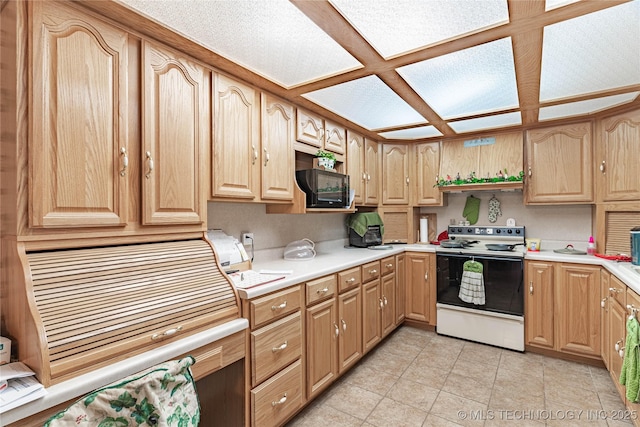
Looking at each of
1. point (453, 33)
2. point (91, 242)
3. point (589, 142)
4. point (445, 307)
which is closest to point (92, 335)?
point (91, 242)

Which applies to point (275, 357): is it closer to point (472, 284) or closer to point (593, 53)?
A: point (472, 284)

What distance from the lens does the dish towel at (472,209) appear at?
3701 millimetres

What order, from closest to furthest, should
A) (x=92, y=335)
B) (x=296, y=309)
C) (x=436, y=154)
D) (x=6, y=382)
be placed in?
(x=6, y=382), (x=92, y=335), (x=296, y=309), (x=436, y=154)

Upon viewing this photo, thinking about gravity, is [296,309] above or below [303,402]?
above

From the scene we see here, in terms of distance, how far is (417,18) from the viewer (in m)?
1.42

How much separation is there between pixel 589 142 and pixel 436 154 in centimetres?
135

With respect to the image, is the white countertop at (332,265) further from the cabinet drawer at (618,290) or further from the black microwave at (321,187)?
the black microwave at (321,187)

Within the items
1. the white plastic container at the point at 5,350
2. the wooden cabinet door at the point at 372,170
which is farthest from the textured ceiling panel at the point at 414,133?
the white plastic container at the point at 5,350

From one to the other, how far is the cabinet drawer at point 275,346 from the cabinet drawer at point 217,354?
3.3 inches

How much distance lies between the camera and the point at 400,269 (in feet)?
11.1

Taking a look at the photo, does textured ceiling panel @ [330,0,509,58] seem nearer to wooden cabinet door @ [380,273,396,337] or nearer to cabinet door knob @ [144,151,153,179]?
cabinet door knob @ [144,151,153,179]

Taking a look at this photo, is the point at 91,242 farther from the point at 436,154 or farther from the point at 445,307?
the point at 436,154

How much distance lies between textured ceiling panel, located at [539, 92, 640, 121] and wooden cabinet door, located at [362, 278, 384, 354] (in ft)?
6.70

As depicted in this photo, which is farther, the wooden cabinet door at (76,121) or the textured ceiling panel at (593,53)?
the textured ceiling panel at (593,53)
